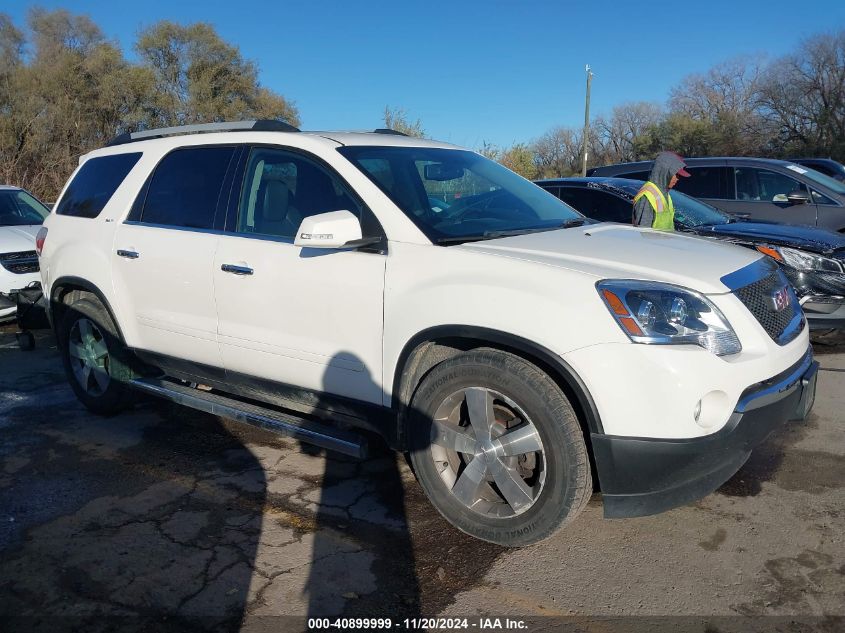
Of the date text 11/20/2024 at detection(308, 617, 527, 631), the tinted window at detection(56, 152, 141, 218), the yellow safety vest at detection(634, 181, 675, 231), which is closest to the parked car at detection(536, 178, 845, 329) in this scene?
the yellow safety vest at detection(634, 181, 675, 231)

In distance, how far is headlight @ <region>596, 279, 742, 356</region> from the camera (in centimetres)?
270

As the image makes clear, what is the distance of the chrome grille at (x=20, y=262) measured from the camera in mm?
8000

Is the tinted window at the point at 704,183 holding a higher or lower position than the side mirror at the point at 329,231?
higher

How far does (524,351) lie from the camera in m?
2.92

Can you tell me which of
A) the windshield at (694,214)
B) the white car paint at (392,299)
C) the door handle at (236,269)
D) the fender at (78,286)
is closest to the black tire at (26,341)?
the fender at (78,286)

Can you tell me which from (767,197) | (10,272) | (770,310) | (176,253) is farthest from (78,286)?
(767,197)

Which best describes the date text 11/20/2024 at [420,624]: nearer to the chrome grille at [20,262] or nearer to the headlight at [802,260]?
the headlight at [802,260]

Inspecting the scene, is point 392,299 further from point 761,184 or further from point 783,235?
point 761,184

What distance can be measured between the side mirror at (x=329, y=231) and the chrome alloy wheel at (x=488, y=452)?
897mm

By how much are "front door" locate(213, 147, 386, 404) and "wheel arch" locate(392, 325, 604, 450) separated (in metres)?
0.17

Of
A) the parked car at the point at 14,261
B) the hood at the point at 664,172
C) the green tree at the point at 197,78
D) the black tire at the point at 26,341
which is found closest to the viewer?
the hood at the point at 664,172

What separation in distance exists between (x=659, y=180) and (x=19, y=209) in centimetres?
820

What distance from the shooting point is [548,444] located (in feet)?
9.44

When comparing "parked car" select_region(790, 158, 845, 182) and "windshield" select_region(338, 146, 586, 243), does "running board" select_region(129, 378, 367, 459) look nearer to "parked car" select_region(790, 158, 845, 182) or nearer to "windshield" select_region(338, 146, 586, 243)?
"windshield" select_region(338, 146, 586, 243)
